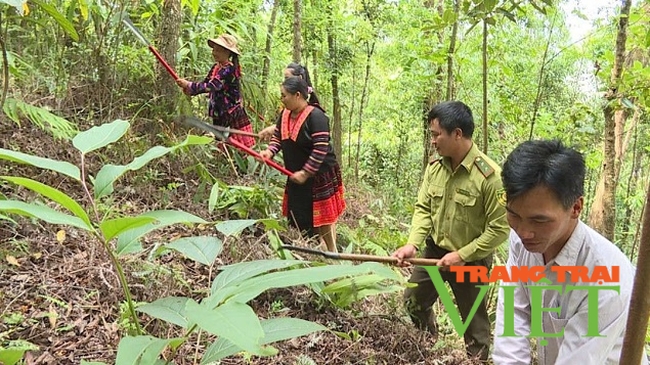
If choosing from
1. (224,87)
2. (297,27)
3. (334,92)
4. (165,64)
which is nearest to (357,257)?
(224,87)

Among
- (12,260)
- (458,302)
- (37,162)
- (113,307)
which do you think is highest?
(37,162)

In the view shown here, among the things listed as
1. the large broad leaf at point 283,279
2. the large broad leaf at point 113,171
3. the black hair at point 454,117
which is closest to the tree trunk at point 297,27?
the black hair at point 454,117

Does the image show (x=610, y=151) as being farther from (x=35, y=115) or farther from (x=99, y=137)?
(x=99, y=137)

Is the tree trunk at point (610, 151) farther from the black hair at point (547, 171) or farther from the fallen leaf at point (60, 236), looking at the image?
the fallen leaf at point (60, 236)

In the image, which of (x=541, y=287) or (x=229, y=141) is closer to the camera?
(x=541, y=287)

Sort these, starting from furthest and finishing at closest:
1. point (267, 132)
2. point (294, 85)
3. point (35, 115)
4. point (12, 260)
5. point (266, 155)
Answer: point (267, 132), point (266, 155), point (294, 85), point (35, 115), point (12, 260)

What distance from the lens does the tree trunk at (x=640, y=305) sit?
2.30 ft

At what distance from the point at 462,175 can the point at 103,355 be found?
2209 millimetres

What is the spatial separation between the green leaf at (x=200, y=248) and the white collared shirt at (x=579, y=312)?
3.83 feet

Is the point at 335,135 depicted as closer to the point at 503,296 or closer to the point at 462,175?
the point at 462,175

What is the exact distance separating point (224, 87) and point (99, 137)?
3.74 m

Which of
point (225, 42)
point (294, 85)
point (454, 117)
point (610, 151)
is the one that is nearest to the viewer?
point (454, 117)

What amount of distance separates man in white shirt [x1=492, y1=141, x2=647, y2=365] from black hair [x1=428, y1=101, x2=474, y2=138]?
1282 mm

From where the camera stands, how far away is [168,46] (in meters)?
4.96
